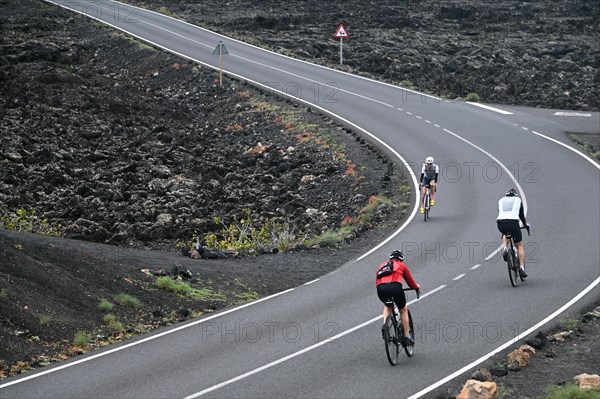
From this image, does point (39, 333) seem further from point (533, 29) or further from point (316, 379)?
point (533, 29)

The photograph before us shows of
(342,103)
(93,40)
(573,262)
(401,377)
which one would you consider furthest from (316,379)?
(93,40)

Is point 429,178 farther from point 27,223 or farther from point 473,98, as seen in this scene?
point 473,98

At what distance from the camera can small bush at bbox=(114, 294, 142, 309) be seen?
18.9 metres

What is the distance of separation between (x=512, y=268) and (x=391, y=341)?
6046mm

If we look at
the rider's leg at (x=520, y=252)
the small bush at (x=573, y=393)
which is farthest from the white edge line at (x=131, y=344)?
the small bush at (x=573, y=393)

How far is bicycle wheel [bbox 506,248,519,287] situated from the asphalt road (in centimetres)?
27

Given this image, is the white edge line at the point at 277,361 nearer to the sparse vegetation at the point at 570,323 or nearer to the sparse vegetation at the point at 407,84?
the sparse vegetation at the point at 570,323

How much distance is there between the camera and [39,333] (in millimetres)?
16859

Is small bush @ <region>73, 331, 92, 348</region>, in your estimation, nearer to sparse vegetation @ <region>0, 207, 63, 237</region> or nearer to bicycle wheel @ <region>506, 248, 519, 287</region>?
sparse vegetation @ <region>0, 207, 63, 237</region>

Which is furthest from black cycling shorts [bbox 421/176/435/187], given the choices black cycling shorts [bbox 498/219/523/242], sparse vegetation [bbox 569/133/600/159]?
sparse vegetation [bbox 569/133/600/159]

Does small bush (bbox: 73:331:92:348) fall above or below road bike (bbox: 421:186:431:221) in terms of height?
below

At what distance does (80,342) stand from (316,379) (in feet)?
14.5

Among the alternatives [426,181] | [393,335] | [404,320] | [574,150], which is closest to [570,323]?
[404,320]

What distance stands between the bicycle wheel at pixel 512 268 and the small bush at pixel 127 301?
300 inches
